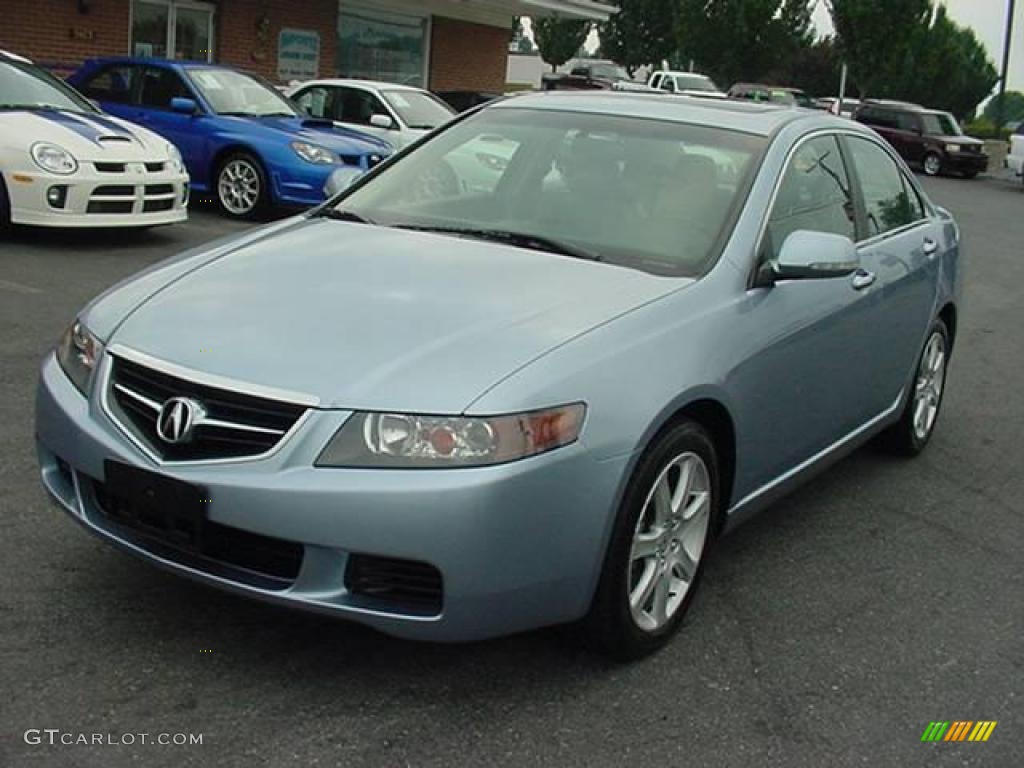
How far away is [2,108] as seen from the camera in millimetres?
9602

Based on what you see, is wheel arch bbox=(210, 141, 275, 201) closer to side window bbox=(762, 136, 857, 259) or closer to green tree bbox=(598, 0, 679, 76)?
side window bbox=(762, 136, 857, 259)

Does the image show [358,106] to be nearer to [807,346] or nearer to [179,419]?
[807,346]

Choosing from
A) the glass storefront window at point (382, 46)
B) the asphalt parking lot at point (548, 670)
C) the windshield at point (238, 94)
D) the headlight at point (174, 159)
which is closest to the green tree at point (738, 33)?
the glass storefront window at point (382, 46)

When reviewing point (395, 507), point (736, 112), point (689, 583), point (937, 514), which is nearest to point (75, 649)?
point (395, 507)

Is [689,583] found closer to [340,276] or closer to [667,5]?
[340,276]

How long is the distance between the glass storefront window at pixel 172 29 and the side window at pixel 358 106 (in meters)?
4.92

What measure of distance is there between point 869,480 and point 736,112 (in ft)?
5.90

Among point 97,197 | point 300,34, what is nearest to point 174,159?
point 97,197

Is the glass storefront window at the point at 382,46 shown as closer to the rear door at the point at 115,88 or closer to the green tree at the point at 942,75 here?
the rear door at the point at 115,88

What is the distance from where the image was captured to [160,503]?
308cm

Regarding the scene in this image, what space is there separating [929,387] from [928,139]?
1020 inches

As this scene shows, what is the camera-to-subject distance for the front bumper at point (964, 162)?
29.5 m

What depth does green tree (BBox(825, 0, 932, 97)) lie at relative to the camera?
40.1 meters

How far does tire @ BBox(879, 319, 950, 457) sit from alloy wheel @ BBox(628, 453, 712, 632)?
2.22m
